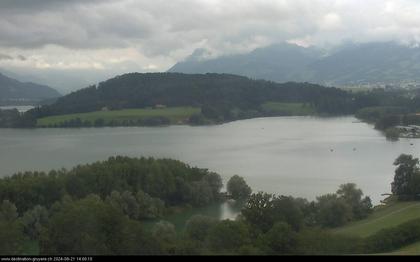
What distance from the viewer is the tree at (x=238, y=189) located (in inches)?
944

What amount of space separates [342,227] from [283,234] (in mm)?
7986

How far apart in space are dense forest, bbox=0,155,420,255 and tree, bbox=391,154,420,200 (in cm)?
4

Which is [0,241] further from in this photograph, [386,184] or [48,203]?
[386,184]

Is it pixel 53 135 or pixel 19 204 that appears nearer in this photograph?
pixel 19 204

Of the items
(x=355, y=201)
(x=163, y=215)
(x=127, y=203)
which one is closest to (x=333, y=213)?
(x=355, y=201)

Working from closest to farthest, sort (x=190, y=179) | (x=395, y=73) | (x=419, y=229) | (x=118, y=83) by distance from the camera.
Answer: (x=419, y=229)
(x=190, y=179)
(x=118, y=83)
(x=395, y=73)

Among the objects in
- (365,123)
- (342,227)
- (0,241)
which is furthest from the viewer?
(365,123)

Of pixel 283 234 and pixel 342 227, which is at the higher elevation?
pixel 283 234

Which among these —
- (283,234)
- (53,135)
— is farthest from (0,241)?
(53,135)

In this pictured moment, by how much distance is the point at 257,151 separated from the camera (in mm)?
40094

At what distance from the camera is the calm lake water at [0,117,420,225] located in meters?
28.5

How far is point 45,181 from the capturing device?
21219mm

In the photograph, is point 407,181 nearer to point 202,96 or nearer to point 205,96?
point 202,96

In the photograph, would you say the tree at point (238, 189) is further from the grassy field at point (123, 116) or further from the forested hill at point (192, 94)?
the forested hill at point (192, 94)
